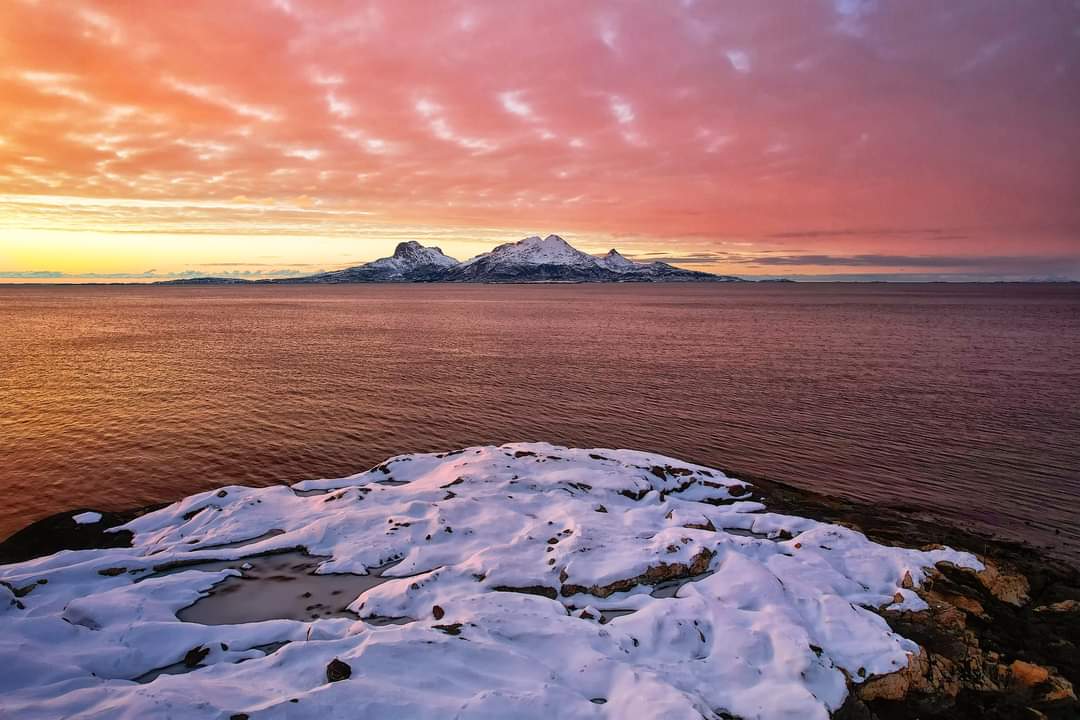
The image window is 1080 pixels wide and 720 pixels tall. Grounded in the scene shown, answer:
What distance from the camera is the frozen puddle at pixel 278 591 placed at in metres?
13.8

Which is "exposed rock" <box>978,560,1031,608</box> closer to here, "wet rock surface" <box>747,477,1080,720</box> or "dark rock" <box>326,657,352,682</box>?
"wet rock surface" <box>747,477,1080,720</box>

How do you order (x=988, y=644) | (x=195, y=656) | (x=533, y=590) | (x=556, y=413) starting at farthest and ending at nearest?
(x=556, y=413) → (x=533, y=590) → (x=988, y=644) → (x=195, y=656)

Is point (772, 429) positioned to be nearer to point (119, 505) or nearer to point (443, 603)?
point (443, 603)

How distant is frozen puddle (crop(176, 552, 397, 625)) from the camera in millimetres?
13797

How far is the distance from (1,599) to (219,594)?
4509 mm

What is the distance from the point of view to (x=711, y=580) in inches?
605

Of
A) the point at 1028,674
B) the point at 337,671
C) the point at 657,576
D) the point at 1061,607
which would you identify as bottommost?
the point at 1061,607

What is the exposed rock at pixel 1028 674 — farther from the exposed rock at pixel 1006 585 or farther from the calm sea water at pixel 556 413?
the calm sea water at pixel 556 413

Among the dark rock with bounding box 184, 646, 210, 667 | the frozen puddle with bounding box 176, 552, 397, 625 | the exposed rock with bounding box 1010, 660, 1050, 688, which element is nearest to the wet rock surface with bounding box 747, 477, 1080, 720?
the exposed rock with bounding box 1010, 660, 1050, 688

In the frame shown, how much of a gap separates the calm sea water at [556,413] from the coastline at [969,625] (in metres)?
3.30

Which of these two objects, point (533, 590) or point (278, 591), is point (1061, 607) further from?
point (278, 591)

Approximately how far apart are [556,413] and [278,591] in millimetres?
25314

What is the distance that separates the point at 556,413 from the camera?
3872 cm

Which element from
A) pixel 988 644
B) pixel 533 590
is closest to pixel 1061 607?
pixel 988 644
